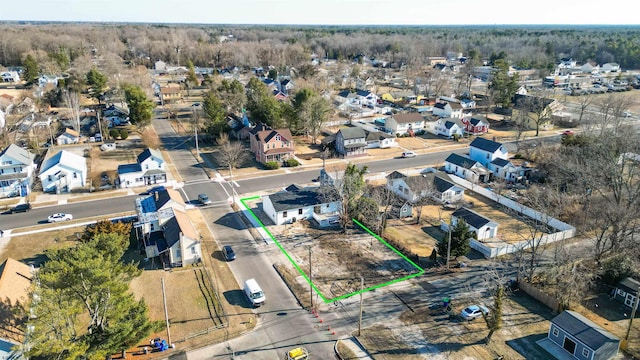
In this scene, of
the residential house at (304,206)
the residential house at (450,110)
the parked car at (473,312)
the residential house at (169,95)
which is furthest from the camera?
the residential house at (169,95)

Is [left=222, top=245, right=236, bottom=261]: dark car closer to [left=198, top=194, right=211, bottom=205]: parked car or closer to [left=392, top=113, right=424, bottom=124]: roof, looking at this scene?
[left=198, top=194, right=211, bottom=205]: parked car

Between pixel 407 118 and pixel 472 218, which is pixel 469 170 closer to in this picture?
pixel 472 218

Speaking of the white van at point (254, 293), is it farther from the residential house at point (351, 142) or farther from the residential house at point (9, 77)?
the residential house at point (9, 77)

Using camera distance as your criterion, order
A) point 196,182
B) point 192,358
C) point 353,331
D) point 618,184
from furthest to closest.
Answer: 1. point 196,182
2. point 618,184
3. point 353,331
4. point 192,358

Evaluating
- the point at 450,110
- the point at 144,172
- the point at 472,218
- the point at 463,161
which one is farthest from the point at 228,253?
the point at 450,110

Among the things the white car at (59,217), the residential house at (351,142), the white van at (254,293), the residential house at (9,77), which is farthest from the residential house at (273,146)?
the residential house at (9,77)

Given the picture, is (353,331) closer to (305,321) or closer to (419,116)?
(305,321)

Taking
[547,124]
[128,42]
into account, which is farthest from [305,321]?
[128,42]
